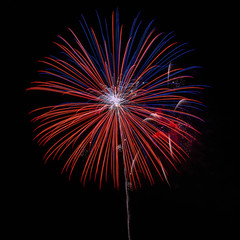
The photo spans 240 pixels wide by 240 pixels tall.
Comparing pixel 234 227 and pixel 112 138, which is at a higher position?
pixel 112 138

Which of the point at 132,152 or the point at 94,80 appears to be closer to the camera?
the point at 94,80

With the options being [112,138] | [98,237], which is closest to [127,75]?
[112,138]

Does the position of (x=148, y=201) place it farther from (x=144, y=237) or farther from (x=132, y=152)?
(x=132, y=152)

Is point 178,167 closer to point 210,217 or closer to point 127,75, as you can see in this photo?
point 210,217

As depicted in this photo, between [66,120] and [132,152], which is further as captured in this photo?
[132,152]

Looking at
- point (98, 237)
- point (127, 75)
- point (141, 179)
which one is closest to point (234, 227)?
point (141, 179)

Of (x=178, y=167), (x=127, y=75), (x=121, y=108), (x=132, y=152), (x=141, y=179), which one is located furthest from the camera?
(x=141, y=179)

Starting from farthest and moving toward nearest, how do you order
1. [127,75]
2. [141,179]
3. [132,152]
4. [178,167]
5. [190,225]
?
[190,225] → [141,179] → [178,167] → [132,152] → [127,75]

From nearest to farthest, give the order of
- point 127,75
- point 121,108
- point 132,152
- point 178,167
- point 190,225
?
point 127,75, point 121,108, point 132,152, point 178,167, point 190,225

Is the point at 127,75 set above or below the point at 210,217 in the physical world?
above

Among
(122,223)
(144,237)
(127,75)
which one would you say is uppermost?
(127,75)
